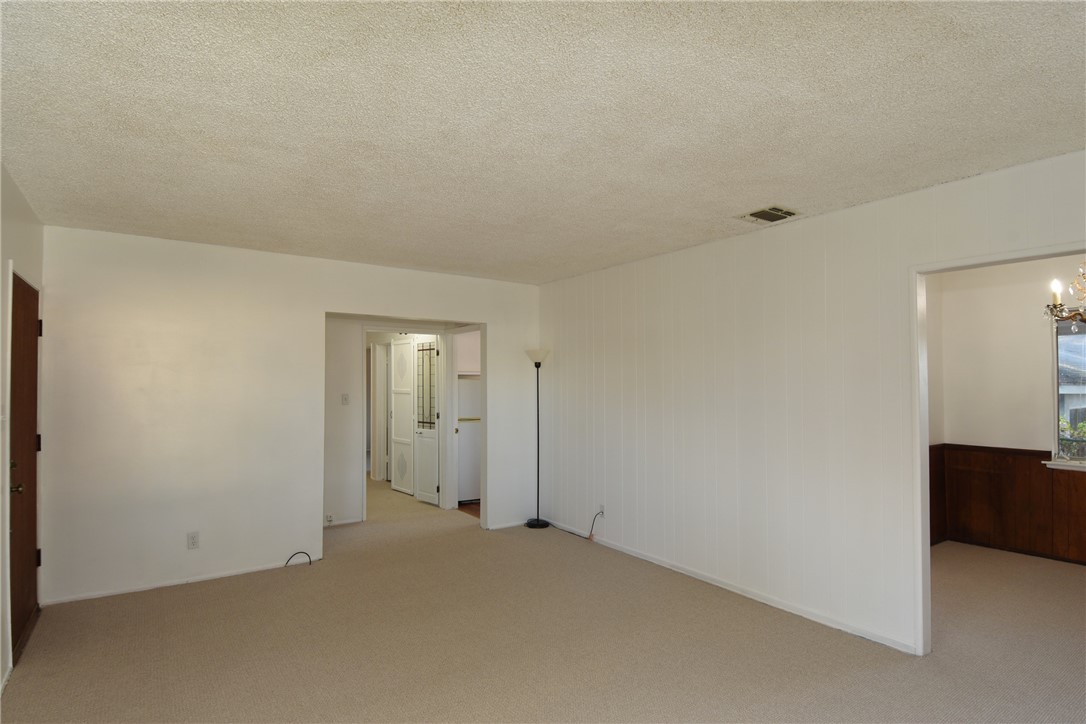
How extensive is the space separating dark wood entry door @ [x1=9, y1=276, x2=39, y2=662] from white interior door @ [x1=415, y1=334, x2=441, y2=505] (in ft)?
12.5

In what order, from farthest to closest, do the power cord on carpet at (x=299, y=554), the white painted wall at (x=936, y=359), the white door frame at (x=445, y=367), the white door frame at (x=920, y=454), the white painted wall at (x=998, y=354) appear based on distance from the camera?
the white door frame at (x=445, y=367), the white painted wall at (x=936, y=359), the white painted wall at (x=998, y=354), the power cord on carpet at (x=299, y=554), the white door frame at (x=920, y=454)

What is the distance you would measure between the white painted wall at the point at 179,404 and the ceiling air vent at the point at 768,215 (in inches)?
121

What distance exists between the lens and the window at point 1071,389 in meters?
4.97

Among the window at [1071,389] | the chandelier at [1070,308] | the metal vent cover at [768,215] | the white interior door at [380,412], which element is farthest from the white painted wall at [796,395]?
the white interior door at [380,412]

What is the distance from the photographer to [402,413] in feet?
25.9

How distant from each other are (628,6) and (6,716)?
371 cm

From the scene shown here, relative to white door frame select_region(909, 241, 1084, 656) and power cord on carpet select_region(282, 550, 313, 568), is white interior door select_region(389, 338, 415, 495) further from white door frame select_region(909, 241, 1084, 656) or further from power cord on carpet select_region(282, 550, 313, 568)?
white door frame select_region(909, 241, 1084, 656)

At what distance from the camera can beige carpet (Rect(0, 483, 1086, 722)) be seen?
2723 mm

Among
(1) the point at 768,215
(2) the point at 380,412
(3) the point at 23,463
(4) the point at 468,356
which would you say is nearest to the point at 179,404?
(3) the point at 23,463

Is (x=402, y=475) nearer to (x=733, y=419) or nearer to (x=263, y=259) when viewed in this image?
(x=263, y=259)

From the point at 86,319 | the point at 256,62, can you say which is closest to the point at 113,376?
the point at 86,319

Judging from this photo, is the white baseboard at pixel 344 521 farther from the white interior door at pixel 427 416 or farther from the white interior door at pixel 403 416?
the white interior door at pixel 403 416

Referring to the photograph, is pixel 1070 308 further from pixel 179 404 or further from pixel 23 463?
pixel 23 463

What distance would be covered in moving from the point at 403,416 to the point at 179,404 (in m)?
3.59
